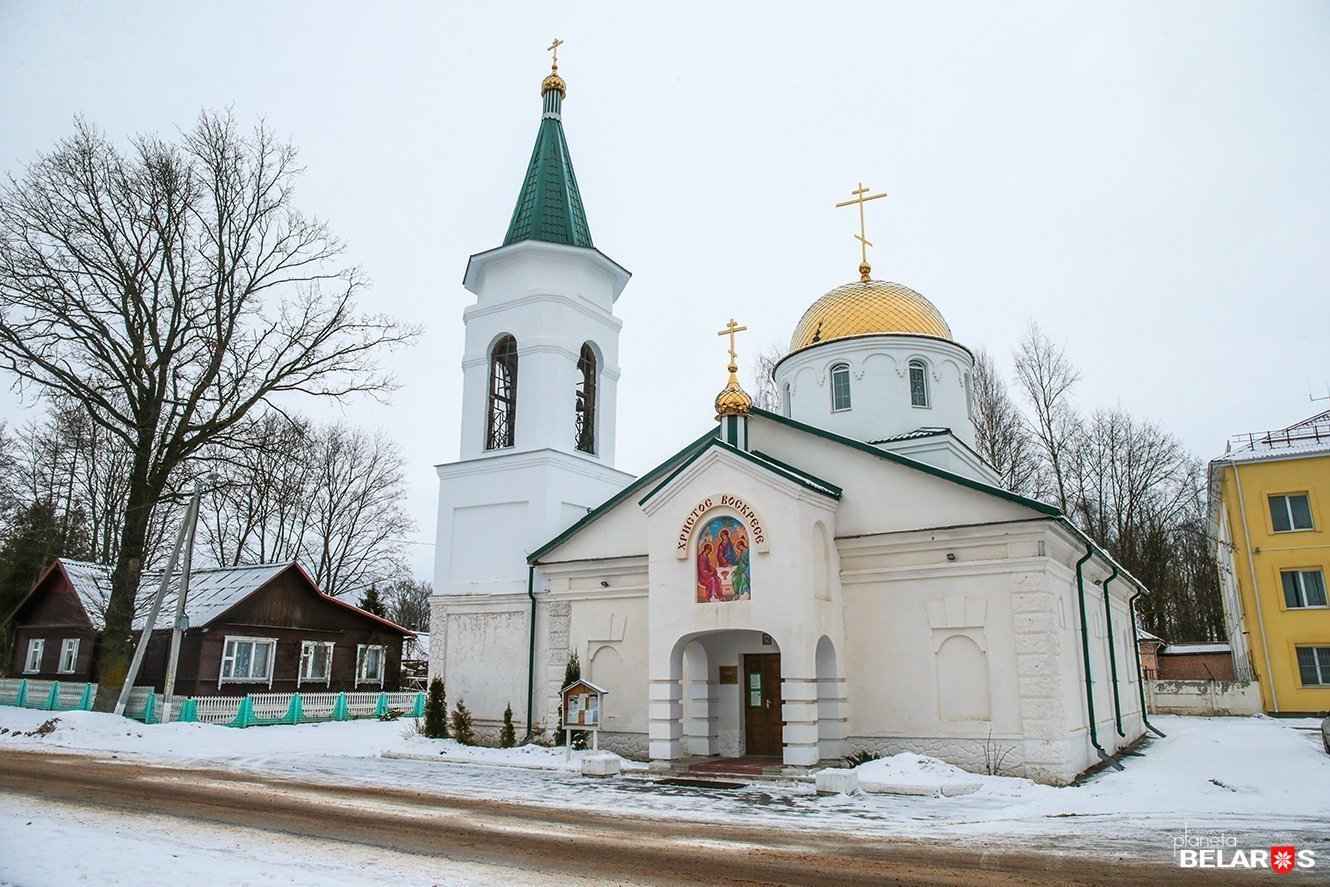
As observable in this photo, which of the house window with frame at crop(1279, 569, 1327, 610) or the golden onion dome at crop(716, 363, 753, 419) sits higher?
the golden onion dome at crop(716, 363, 753, 419)

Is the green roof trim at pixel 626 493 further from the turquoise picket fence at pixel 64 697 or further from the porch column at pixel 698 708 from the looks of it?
the turquoise picket fence at pixel 64 697

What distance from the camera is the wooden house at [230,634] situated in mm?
25375

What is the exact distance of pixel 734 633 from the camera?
51.9 ft

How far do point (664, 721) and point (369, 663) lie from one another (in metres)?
20.2

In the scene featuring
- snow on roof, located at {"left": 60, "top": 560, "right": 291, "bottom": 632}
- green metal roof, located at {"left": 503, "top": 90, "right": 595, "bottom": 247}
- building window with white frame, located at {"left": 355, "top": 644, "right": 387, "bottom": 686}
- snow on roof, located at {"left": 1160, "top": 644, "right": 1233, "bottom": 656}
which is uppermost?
green metal roof, located at {"left": 503, "top": 90, "right": 595, "bottom": 247}

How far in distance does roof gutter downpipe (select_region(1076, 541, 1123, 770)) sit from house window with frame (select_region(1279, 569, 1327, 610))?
15990 mm

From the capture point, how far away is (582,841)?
8.55 metres

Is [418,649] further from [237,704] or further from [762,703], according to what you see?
[762,703]

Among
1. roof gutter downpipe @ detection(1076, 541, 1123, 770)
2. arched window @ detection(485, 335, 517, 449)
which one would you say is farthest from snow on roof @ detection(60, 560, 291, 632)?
roof gutter downpipe @ detection(1076, 541, 1123, 770)

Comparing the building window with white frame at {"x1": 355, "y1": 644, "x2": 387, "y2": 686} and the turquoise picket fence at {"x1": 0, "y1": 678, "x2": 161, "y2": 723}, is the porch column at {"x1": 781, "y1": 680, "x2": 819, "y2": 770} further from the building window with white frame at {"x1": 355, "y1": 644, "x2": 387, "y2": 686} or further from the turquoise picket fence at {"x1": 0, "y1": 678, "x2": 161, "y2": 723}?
the building window with white frame at {"x1": 355, "y1": 644, "x2": 387, "y2": 686}

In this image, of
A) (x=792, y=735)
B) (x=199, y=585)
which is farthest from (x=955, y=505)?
(x=199, y=585)

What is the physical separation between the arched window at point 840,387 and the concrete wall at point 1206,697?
16567 mm

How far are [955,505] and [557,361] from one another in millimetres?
9145

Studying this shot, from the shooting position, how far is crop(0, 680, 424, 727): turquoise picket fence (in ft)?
73.3
